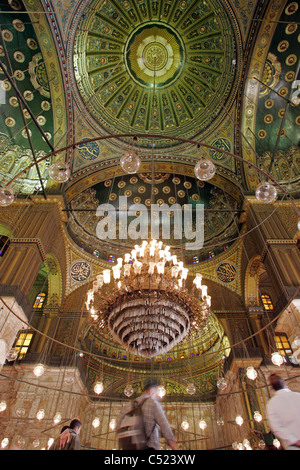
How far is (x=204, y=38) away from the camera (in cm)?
827

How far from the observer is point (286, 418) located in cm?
185

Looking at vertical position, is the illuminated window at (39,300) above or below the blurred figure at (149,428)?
above

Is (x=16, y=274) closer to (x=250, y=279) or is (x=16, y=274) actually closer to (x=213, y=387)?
(x=250, y=279)

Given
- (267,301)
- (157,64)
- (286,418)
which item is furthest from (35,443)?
(157,64)

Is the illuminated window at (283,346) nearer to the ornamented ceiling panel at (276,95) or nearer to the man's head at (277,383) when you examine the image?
the ornamented ceiling panel at (276,95)

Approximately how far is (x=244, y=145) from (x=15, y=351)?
8456 millimetres

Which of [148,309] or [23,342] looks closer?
[148,309]

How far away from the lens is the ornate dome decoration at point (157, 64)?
26.0ft

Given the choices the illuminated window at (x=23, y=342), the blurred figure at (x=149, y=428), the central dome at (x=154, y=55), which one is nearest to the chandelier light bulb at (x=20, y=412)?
the illuminated window at (x=23, y=342)

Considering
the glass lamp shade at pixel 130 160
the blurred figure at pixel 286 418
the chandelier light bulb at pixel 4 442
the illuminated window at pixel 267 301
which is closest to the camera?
the blurred figure at pixel 286 418

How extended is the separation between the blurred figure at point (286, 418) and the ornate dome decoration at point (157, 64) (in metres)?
7.86

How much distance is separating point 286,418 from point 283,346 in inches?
293

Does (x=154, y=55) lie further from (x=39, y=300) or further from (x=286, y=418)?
(x=286, y=418)

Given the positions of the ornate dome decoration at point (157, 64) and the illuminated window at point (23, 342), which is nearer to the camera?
the ornate dome decoration at point (157, 64)
